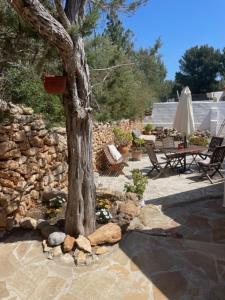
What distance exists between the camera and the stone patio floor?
375 centimetres

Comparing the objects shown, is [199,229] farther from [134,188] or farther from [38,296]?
[38,296]

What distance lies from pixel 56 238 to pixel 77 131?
1.70 meters

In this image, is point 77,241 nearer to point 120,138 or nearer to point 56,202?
point 56,202

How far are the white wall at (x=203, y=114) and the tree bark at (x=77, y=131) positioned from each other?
1538 centimetres

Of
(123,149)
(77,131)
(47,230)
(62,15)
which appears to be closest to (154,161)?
(123,149)

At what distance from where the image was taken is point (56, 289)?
384 cm

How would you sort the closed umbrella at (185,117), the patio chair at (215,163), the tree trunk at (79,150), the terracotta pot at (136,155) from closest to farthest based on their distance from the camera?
1. the tree trunk at (79,150)
2. the patio chair at (215,163)
3. the closed umbrella at (185,117)
4. the terracotta pot at (136,155)

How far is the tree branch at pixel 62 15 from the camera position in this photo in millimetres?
4113

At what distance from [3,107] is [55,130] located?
1964mm

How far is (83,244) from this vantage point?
458cm

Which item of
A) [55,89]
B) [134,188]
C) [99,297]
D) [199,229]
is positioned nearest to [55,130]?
[134,188]

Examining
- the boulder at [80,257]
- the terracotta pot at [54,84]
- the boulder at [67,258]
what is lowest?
the boulder at [67,258]

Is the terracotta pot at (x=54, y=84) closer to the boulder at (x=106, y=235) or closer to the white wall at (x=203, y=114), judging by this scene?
the boulder at (x=106, y=235)

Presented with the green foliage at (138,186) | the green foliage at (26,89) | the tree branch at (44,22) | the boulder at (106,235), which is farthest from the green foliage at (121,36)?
the boulder at (106,235)
